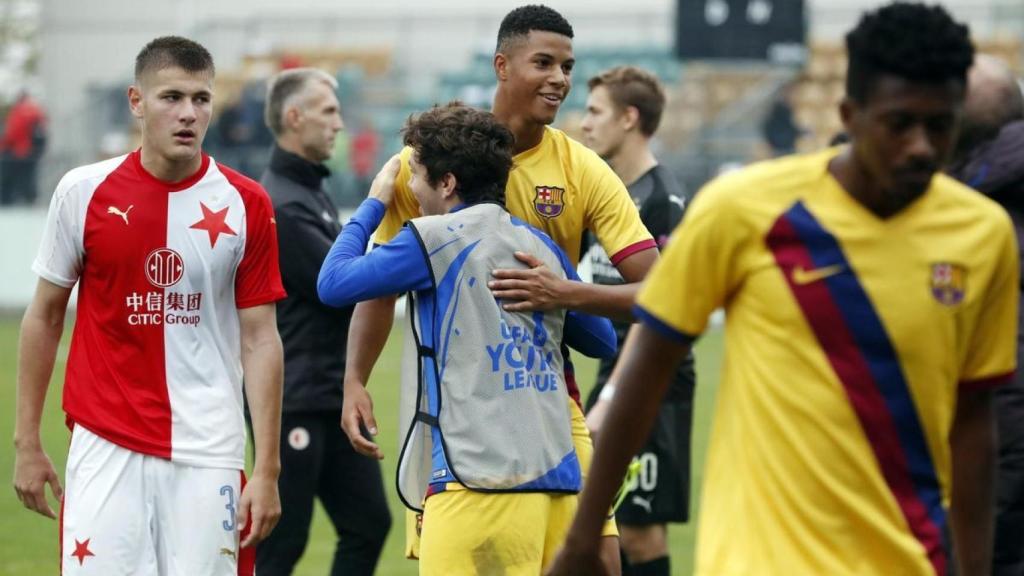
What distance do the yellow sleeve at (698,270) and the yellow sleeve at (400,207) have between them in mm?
2248

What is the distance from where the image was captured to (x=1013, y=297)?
139 inches

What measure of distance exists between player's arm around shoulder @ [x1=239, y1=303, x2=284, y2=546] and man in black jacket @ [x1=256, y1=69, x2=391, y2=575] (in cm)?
167

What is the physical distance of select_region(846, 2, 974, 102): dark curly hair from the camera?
3.29m

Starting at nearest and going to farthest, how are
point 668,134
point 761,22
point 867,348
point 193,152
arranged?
point 867,348, point 193,152, point 761,22, point 668,134

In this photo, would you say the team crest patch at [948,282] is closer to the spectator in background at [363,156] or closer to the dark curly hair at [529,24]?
the dark curly hair at [529,24]

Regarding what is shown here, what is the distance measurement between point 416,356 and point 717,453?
5.87ft

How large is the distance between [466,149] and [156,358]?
4.07 ft

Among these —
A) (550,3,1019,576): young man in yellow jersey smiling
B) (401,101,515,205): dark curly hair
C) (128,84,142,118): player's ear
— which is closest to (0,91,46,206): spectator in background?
(128,84,142,118): player's ear

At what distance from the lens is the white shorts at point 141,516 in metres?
5.11

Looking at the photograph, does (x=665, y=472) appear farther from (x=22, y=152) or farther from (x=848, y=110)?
(x=22, y=152)

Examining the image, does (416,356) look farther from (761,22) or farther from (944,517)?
(761,22)

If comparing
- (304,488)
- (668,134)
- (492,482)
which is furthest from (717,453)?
(668,134)

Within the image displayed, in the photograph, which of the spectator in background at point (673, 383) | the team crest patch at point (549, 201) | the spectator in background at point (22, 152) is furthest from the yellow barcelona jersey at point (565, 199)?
the spectator in background at point (22, 152)

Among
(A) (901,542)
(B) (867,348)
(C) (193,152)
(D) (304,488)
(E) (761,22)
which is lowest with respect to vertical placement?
(D) (304,488)
